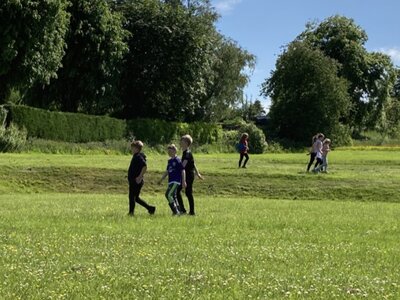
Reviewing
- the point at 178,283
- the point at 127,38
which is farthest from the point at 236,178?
the point at 127,38

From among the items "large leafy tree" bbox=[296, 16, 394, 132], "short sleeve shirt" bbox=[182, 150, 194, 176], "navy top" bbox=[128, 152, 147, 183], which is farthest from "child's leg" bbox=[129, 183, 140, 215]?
"large leafy tree" bbox=[296, 16, 394, 132]

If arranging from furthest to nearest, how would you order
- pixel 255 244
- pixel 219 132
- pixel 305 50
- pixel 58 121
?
pixel 305 50 < pixel 219 132 < pixel 58 121 < pixel 255 244

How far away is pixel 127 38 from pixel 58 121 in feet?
54.0

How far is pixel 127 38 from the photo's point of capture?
195ft

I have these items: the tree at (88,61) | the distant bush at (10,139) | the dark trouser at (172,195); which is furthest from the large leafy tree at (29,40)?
the dark trouser at (172,195)

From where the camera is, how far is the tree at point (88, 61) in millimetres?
53312

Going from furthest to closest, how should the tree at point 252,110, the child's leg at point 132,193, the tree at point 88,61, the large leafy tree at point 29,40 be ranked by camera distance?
the tree at point 252,110 < the tree at point 88,61 < the large leafy tree at point 29,40 < the child's leg at point 132,193

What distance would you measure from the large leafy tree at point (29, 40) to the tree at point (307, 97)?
110ft

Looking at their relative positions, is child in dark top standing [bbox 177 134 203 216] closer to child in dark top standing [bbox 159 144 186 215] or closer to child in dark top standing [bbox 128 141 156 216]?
child in dark top standing [bbox 159 144 186 215]

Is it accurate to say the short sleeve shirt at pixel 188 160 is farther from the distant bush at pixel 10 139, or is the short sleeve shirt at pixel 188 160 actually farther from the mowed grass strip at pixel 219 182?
the distant bush at pixel 10 139

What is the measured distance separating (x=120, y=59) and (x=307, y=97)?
2442 cm

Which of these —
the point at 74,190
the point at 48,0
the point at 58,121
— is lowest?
the point at 74,190

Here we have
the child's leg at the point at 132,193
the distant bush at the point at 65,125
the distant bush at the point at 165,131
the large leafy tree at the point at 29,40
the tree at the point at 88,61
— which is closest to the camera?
the child's leg at the point at 132,193

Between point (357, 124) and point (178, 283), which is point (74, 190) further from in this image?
point (357, 124)
